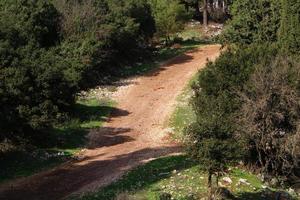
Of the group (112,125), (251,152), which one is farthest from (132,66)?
(251,152)

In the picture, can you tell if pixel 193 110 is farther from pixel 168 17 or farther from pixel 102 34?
pixel 168 17

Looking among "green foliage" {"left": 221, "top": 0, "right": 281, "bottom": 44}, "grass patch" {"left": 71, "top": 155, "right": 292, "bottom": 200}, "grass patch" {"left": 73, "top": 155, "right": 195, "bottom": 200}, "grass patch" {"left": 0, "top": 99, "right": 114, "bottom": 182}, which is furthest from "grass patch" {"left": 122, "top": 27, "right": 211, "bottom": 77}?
"grass patch" {"left": 71, "top": 155, "right": 292, "bottom": 200}

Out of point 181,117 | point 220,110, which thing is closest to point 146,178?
point 220,110

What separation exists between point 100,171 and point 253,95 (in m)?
8.59

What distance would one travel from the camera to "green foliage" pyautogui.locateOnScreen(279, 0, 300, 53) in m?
35.9

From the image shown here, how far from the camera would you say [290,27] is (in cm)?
3712

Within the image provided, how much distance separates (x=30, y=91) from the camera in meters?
31.8

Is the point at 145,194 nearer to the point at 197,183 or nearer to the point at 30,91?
the point at 197,183

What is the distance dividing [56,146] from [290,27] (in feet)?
55.2

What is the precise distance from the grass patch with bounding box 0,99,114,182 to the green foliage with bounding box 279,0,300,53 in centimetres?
1317

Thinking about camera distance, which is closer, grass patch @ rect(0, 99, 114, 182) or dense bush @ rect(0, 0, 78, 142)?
grass patch @ rect(0, 99, 114, 182)

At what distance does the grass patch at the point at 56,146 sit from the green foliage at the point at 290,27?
13.2 meters

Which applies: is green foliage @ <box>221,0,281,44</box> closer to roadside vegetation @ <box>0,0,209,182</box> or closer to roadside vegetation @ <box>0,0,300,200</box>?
roadside vegetation @ <box>0,0,300,200</box>

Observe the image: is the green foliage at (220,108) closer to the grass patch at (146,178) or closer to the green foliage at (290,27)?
the grass patch at (146,178)
